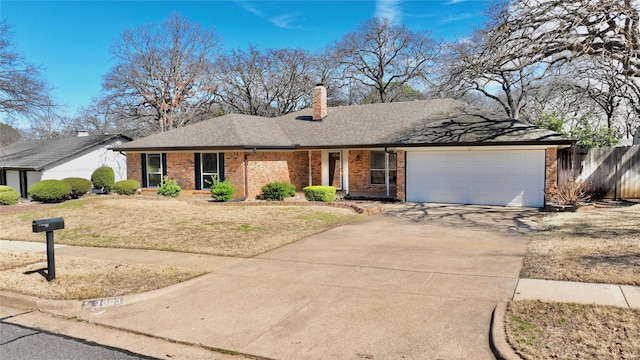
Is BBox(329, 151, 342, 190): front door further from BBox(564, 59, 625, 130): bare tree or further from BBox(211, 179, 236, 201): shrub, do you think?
BBox(564, 59, 625, 130): bare tree

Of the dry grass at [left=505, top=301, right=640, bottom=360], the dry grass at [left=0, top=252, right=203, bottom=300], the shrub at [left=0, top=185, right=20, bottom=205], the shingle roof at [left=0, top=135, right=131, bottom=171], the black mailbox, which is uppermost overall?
the shingle roof at [left=0, top=135, right=131, bottom=171]

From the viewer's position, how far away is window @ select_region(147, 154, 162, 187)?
21.8 m

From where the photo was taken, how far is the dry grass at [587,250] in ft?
21.8

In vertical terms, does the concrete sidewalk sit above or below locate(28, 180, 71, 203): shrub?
below

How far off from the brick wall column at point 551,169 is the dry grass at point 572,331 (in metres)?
11.1

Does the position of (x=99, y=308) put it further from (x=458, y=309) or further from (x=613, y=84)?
(x=613, y=84)

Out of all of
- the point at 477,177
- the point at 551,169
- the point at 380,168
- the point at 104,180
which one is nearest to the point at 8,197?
the point at 104,180

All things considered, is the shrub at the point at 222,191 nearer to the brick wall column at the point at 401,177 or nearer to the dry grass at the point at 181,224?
the dry grass at the point at 181,224

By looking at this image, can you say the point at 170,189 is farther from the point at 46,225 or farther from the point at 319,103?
the point at 46,225

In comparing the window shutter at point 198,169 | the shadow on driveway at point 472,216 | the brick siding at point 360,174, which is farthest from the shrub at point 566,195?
the window shutter at point 198,169

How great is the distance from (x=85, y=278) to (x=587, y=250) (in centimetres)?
915

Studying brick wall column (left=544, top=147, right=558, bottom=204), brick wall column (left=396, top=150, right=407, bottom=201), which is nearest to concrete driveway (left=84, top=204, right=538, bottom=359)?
brick wall column (left=544, top=147, right=558, bottom=204)

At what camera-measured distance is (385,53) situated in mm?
43375

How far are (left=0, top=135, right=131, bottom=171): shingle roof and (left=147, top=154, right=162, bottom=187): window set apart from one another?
18.5 ft
